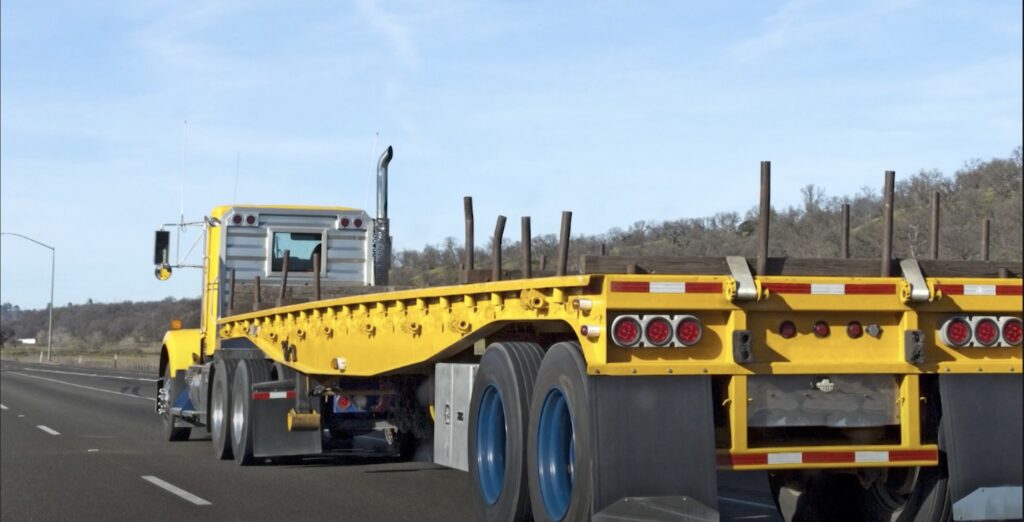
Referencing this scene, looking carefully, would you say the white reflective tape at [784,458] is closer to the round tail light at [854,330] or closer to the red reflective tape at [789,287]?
the round tail light at [854,330]

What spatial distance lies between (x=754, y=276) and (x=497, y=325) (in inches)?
69.7

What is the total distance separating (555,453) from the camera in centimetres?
733

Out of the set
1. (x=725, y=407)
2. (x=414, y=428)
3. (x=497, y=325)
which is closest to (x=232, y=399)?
(x=414, y=428)

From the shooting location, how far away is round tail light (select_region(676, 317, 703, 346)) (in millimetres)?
6820

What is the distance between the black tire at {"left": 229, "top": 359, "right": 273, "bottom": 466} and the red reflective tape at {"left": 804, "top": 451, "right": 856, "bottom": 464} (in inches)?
306

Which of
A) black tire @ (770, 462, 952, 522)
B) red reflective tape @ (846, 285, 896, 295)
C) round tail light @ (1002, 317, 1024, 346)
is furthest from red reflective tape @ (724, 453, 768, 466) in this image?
round tail light @ (1002, 317, 1024, 346)

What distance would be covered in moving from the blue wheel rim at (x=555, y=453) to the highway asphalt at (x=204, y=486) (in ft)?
4.28

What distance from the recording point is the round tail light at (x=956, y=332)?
720cm

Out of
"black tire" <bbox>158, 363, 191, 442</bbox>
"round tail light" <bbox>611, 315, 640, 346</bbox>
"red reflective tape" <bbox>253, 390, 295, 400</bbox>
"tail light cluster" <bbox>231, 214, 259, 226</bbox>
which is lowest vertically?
"black tire" <bbox>158, 363, 191, 442</bbox>

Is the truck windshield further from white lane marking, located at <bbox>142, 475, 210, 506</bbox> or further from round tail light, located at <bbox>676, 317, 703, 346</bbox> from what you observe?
round tail light, located at <bbox>676, 317, 703, 346</bbox>

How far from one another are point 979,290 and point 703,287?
5.20ft

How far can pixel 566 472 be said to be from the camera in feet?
24.0

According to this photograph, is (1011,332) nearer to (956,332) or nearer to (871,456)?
(956,332)

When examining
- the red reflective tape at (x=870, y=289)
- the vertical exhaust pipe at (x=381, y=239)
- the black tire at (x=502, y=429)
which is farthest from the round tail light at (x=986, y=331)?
the vertical exhaust pipe at (x=381, y=239)
